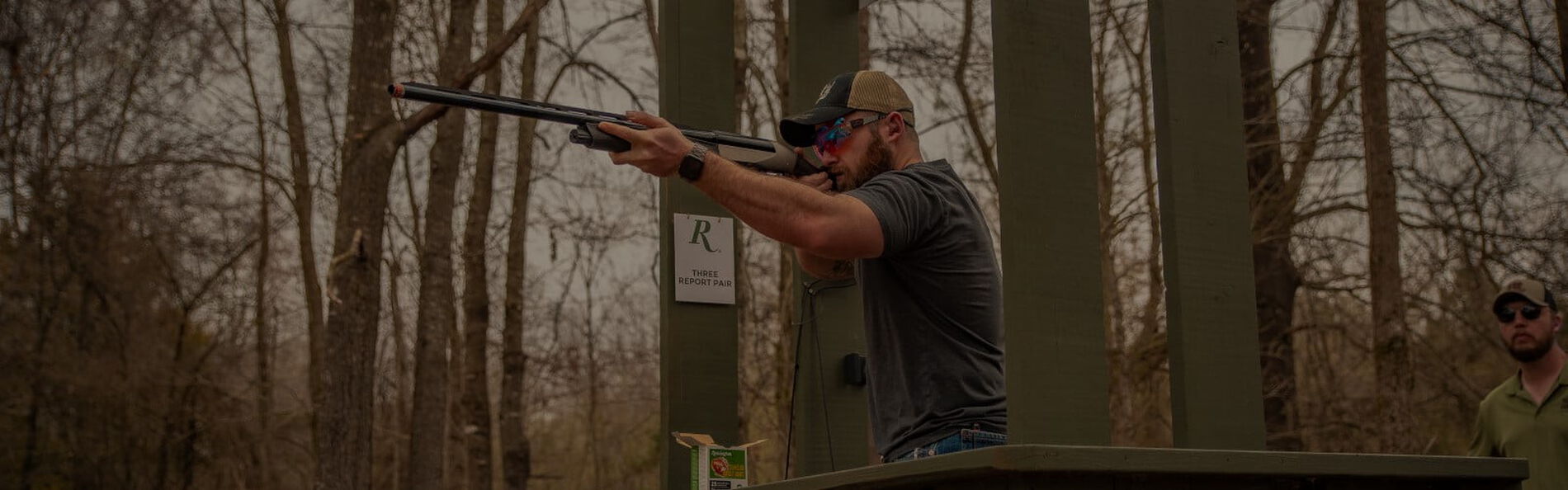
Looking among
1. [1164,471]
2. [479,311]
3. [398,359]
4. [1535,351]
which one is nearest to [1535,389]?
[1535,351]

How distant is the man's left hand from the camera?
340 cm

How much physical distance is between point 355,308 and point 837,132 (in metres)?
6.90

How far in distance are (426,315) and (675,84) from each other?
904 cm

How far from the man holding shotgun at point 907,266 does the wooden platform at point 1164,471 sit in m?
0.47

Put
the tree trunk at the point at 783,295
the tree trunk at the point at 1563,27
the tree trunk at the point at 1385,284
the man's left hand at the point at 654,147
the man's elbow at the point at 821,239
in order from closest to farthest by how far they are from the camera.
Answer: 1. the man's elbow at the point at 821,239
2. the man's left hand at the point at 654,147
3. the tree trunk at the point at 1563,27
4. the tree trunk at the point at 1385,284
5. the tree trunk at the point at 783,295

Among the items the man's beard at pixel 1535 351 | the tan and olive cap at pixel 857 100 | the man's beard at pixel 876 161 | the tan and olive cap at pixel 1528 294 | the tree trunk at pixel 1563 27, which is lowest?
the man's beard at pixel 1535 351

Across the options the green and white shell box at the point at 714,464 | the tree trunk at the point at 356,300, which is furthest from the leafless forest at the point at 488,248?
the green and white shell box at the point at 714,464

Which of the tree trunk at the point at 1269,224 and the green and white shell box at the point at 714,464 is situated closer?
the green and white shell box at the point at 714,464

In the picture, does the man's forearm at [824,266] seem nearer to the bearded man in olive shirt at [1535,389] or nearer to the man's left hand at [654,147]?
the man's left hand at [654,147]

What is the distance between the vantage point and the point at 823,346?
4.48 meters

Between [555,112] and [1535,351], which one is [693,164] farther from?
[1535,351]

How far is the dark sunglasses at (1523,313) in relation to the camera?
17.4 feet

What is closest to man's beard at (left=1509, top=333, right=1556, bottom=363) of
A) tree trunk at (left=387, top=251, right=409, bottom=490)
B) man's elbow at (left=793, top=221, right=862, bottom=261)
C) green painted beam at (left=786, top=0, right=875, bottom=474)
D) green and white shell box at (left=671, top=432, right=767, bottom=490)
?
green painted beam at (left=786, top=0, right=875, bottom=474)

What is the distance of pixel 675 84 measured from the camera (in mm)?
4336
